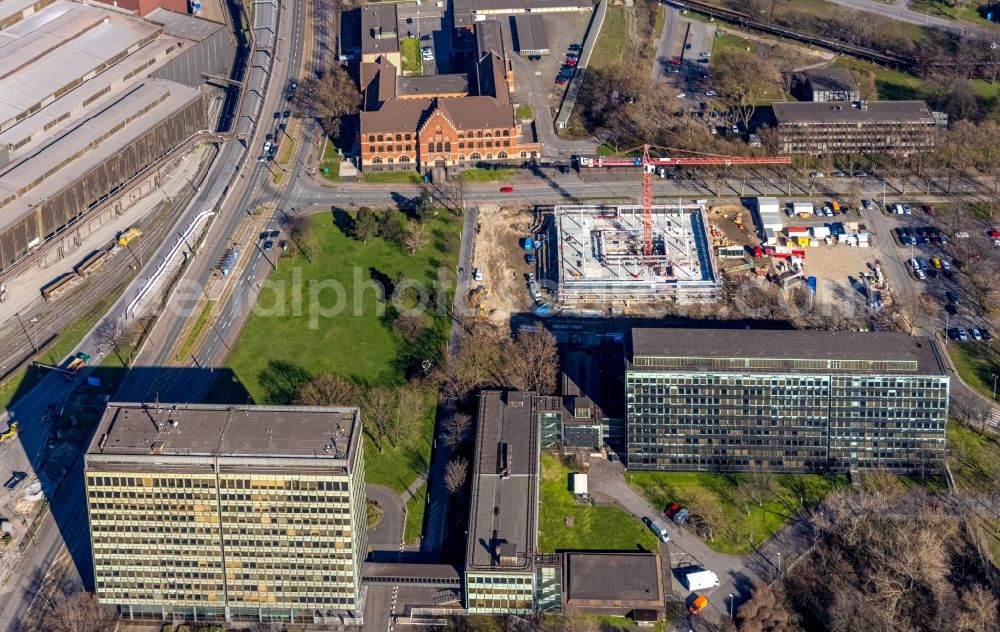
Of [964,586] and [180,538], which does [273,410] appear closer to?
[180,538]

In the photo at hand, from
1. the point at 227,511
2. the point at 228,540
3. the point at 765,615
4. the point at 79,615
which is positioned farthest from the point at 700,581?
the point at 79,615

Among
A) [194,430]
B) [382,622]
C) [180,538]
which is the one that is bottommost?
[382,622]

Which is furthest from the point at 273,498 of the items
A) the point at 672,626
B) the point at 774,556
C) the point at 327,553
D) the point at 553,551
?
the point at 774,556

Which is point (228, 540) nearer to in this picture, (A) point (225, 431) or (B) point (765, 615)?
(A) point (225, 431)

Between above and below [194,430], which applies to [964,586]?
below

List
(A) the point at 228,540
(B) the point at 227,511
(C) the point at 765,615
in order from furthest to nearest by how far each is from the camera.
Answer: (C) the point at 765,615, (A) the point at 228,540, (B) the point at 227,511

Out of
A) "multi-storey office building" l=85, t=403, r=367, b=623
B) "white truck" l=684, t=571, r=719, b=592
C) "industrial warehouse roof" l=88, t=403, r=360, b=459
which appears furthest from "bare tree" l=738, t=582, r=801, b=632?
"industrial warehouse roof" l=88, t=403, r=360, b=459

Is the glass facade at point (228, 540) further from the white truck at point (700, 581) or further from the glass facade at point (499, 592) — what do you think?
the white truck at point (700, 581)
